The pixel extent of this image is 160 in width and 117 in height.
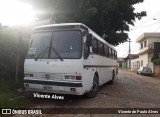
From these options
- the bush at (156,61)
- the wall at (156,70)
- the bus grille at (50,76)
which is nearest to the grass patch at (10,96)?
the bus grille at (50,76)

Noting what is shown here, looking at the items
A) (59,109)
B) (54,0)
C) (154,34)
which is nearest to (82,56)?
(59,109)

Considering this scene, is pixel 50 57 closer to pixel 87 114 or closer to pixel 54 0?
pixel 87 114

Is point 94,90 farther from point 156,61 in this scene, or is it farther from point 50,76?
point 156,61

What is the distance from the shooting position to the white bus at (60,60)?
923cm

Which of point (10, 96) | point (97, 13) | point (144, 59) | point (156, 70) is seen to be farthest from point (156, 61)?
point (10, 96)

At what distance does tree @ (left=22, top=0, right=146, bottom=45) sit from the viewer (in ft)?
59.1

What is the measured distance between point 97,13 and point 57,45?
9.90m

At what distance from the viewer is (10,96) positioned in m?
9.87

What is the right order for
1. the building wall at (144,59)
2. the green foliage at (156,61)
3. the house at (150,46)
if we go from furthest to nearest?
1. the building wall at (144,59)
2. the house at (150,46)
3. the green foliage at (156,61)

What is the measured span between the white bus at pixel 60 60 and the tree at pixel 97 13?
26.1 feet

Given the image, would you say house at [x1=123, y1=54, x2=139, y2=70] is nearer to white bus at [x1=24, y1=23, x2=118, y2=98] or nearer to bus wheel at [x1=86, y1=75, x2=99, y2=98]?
bus wheel at [x1=86, y1=75, x2=99, y2=98]

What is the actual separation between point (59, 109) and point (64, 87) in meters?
0.82

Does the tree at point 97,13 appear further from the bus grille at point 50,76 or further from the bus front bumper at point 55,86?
the bus front bumper at point 55,86

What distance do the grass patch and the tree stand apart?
809 cm
